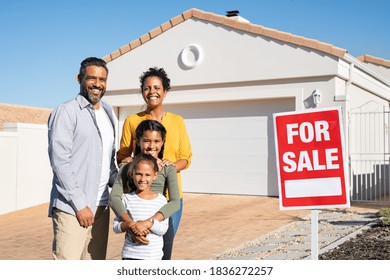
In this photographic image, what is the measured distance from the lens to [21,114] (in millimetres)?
22344


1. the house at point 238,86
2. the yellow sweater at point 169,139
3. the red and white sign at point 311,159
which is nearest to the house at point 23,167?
the house at point 238,86

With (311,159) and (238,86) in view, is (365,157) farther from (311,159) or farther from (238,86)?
(311,159)

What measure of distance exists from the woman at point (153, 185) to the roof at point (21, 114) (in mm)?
18455

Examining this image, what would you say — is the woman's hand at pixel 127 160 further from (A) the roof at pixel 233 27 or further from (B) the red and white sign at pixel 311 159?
(A) the roof at pixel 233 27

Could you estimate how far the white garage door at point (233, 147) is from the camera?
12.8 m

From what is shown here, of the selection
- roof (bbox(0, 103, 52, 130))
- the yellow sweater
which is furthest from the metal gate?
roof (bbox(0, 103, 52, 130))

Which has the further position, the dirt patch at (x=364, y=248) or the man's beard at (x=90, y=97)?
the dirt patch at (x=364, y=248)

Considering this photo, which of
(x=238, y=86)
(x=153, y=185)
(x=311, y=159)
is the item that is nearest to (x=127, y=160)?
(x=153, y=185)

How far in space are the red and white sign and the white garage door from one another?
882 centimetres

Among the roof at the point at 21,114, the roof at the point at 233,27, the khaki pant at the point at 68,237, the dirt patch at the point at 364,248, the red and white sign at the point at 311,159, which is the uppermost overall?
the roof at the point at 233,27

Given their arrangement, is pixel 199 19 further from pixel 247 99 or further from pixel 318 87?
pixel 318 87

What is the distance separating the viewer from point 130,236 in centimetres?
342

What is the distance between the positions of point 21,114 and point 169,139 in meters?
19.8

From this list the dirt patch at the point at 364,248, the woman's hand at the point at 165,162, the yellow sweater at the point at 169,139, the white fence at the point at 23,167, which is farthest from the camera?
the white fence at the point at 23,167
